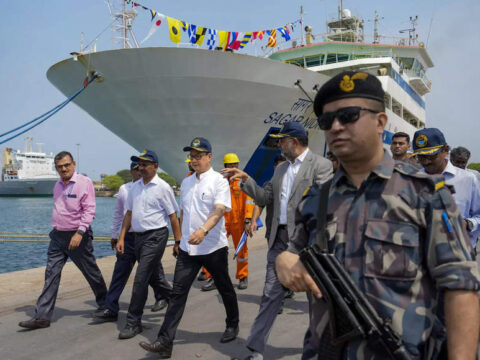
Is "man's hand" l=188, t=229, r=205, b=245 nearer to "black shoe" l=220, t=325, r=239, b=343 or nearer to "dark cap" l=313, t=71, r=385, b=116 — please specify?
"black shoe" l=220, t=325, r=239, b=343

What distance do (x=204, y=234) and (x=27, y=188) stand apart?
239 ft

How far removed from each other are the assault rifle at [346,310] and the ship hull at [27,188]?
70.1 metres

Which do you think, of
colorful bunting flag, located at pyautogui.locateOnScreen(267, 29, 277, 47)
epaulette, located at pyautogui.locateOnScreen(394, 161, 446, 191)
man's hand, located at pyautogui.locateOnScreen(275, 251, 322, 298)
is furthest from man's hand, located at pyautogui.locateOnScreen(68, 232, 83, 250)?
colorful bunting flag, located at pyautogui.locateOnScreen(267, 29, 277, 47)

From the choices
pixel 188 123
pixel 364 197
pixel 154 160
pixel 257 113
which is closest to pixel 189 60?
pixel 188 123

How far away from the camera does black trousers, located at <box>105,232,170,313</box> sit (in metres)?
4.27

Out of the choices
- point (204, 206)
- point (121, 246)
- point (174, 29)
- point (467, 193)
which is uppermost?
point (174, 29)

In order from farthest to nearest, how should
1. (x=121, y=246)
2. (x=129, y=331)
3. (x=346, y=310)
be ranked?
1. (x=121, y=246)
2. (x=129, y=331)
3. (x=346, y=310)

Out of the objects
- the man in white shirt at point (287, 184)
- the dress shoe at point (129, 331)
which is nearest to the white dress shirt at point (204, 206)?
the man in white shirt at point (287, 184)

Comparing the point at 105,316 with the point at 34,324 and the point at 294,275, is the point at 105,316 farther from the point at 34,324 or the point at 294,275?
the point at 294,275

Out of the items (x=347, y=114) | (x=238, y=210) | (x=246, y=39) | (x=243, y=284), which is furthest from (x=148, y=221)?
(x=246, y=39)

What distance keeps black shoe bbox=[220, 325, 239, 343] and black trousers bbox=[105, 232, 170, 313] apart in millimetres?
1144

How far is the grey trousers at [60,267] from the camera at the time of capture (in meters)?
4.03

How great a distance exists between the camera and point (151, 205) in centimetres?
414

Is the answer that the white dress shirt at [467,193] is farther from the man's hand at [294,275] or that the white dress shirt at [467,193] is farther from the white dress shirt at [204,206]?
Answer: the man's hand at [294,275]
